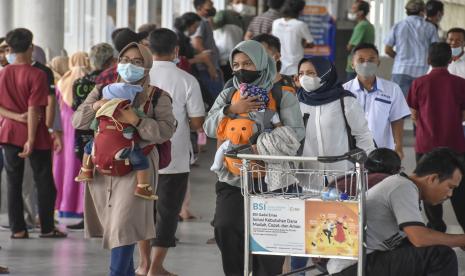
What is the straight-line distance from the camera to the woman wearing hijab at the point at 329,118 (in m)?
7.78

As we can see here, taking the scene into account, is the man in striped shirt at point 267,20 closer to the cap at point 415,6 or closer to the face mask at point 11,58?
the cap at point 415,6

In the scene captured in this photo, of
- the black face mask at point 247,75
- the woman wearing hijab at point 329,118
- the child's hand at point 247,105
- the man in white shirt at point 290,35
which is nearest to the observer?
the child's hand at point 247,105

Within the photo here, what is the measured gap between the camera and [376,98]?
9.10 meters

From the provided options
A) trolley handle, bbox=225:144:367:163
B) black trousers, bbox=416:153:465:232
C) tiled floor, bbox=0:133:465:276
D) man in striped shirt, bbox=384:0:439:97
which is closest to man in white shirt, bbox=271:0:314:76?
→ man in striped shirt, bbox=384:0:439:97

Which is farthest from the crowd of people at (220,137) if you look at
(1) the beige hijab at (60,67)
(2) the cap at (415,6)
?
(2) the cap at (415,6)

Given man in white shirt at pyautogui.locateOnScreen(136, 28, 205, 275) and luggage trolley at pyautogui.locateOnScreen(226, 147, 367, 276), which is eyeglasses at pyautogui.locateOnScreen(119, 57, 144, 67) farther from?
luggage trolley at pyautogui.locateOnScreen(226, 147, 367, 276)

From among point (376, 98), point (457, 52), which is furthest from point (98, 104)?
point (457, 52)

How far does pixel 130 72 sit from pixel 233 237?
1.21 meters

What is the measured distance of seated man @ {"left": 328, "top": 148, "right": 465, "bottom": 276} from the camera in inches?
250

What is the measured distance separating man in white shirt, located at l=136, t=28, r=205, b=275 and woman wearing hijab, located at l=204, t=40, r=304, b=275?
1.49 m

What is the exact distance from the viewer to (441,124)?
1081 centimetres

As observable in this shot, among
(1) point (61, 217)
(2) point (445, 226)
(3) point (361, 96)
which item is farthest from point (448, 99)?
(1) point (61, 217)

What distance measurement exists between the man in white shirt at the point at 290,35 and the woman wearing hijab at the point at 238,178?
8373 mm

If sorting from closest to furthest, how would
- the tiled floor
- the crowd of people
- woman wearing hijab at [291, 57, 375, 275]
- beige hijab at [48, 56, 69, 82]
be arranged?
the crowd of people → woman wearing hijab at [291, 57, 375, 275] → the tiled floor → beige hijab at [48, 56, 69, 82]
